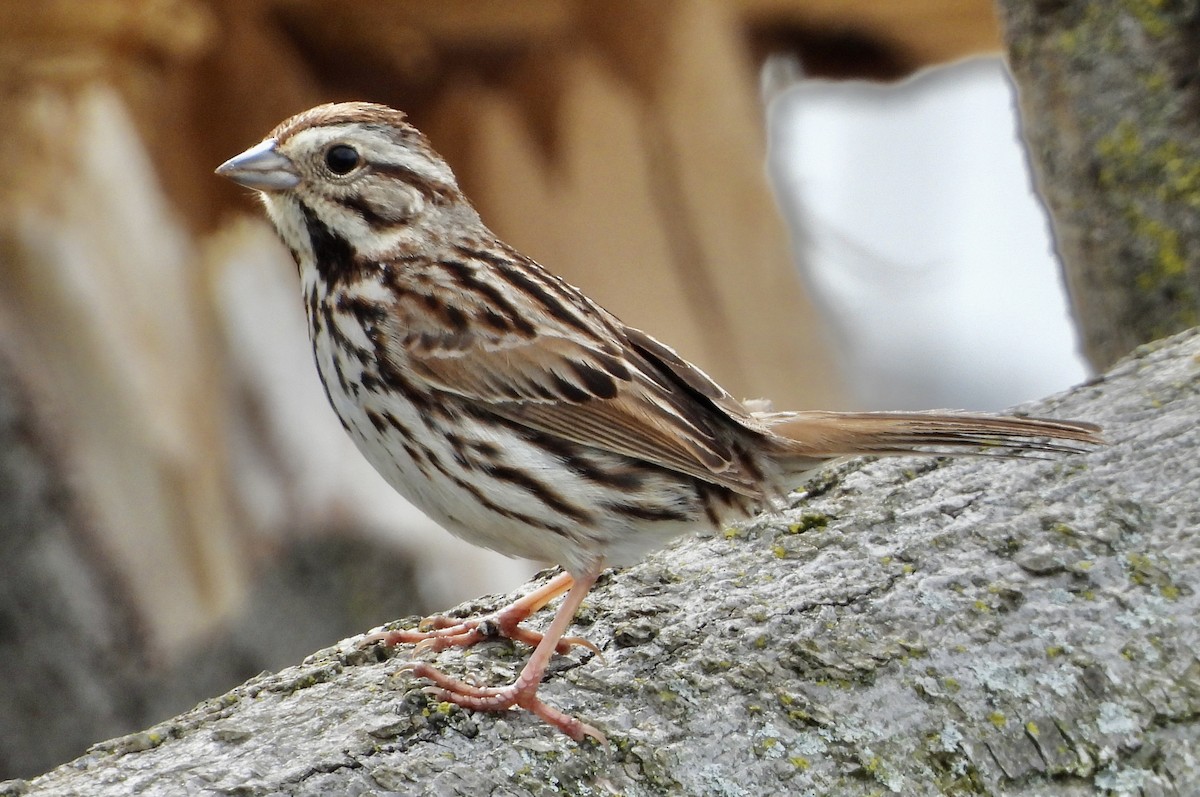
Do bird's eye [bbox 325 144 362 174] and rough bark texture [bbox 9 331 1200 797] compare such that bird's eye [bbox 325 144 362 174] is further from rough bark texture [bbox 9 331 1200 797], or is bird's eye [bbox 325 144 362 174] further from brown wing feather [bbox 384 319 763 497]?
rough bark texture [bbox 9 331 1200 797]

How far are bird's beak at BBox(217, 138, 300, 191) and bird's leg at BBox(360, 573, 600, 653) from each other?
3.34ft

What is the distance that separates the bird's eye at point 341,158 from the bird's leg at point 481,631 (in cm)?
104

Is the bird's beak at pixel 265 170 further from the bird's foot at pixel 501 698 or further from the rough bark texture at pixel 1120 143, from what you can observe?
the rough bark texture at pixel 1120 143

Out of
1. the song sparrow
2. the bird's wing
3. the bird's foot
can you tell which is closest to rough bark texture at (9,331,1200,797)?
the bird's foot

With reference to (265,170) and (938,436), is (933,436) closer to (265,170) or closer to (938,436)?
(938,436)

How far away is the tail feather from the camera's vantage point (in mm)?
2902

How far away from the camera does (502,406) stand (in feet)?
10.2

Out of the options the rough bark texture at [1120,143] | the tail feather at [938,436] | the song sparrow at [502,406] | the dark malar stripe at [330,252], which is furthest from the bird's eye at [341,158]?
the rough bark texture at [1120,143]

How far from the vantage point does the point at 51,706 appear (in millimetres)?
5391

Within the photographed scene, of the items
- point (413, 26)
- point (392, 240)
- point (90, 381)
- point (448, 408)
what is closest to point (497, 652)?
point (448, 408)

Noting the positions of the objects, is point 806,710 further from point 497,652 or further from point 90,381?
point 90,381

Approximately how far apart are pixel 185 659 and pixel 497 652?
9.51ft

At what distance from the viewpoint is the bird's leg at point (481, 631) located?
9.49 feet

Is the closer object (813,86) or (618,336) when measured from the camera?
(618,336)
